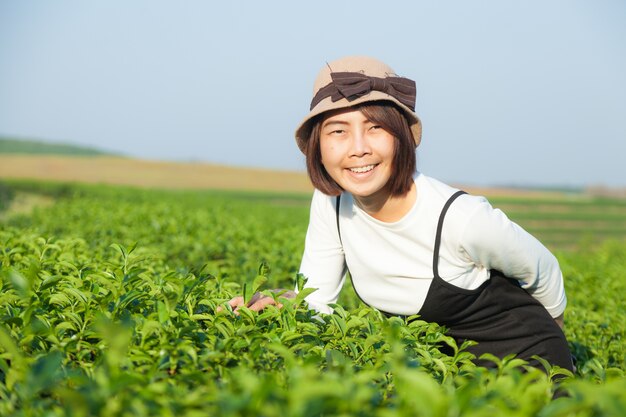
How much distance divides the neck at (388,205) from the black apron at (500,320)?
13.4 inches

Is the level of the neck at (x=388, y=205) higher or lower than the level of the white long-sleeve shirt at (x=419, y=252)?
higher

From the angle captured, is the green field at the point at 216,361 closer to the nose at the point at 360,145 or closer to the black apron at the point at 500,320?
the black apron at the point at 500,320

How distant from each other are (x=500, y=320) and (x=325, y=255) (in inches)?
34.6

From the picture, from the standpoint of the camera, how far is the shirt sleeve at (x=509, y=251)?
2758 millimetres

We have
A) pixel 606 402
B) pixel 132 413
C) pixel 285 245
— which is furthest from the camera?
pixel 285 245

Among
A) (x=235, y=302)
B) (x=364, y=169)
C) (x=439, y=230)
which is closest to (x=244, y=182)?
(x=364, y=169)

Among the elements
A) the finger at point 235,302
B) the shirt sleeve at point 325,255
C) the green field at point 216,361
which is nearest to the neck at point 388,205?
the shirt sleeve at point 325,255

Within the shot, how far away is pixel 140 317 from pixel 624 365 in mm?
2896

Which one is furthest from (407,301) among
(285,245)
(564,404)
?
(285,245)

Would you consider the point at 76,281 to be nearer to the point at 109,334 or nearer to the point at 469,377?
the point at 109,334

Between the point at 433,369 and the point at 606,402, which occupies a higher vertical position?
the point at 606,402

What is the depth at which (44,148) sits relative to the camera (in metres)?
112

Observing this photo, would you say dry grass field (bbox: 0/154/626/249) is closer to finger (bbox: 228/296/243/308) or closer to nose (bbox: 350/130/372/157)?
nose (bbox: 350/130/372/157)

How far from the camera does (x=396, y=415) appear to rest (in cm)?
124
